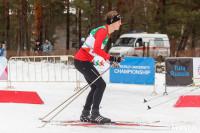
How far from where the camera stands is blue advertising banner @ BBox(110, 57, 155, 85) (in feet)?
37.0

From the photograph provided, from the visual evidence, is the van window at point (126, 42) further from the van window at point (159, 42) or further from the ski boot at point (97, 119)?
the ski boot at point (97, 119)

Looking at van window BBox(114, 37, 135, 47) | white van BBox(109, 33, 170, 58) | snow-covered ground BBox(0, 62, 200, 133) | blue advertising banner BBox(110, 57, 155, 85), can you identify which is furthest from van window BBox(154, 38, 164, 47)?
blue advertising banner BBox(110, 57, 155, 85)

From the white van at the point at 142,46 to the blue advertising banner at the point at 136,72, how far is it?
401 inches

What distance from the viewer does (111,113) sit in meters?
7.69

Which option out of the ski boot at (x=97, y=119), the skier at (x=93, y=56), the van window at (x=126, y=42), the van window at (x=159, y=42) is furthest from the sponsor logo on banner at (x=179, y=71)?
the van window at (x=159, y=42)

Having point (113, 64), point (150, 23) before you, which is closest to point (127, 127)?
point (113, 64)

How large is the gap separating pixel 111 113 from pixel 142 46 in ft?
52.8

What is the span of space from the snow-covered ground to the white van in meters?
10.2

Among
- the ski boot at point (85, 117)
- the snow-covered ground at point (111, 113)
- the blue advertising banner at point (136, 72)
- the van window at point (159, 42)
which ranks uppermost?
the van window at point (159, 42)

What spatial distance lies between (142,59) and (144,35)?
Result: 13.1m

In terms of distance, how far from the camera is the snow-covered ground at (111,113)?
5887mm

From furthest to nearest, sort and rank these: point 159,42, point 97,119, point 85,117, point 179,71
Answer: point 159,42 → point 179,71 → point 85,117 → point 97,119

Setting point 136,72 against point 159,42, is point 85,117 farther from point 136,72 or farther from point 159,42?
point 159,42

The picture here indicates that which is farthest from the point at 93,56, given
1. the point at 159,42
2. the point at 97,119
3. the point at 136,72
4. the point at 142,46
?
the point at 159,42
